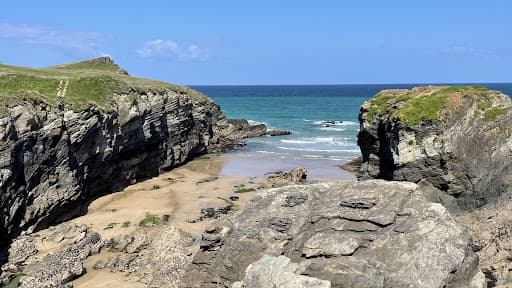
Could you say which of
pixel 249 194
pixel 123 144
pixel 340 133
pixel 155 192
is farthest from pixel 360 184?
pixel 340 133

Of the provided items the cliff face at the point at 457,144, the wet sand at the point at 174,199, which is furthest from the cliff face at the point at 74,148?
the cliff face at the point at 457,144

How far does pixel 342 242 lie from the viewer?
2041 centimetres

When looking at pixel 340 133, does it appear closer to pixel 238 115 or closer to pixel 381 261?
pixel 238 115

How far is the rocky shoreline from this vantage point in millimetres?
19875

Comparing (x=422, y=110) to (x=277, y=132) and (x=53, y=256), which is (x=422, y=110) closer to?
(x=53, y=256)

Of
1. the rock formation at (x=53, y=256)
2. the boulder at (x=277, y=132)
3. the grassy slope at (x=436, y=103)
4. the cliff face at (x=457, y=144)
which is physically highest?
the grassy slope at (x=436, y=103)

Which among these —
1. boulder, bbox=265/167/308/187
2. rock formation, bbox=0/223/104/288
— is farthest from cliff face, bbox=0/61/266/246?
boulder, bbox=265/167/308/187

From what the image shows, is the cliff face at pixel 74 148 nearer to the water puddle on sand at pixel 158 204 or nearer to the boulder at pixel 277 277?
the water puddle on sand at pixel 158 204

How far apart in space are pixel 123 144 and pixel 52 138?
12.3 meters

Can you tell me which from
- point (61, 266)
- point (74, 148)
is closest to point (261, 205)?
point (61, 266)

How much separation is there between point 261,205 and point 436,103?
63.6 feet

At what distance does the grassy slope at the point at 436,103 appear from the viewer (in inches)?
1425

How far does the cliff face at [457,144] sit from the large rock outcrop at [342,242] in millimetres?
13621

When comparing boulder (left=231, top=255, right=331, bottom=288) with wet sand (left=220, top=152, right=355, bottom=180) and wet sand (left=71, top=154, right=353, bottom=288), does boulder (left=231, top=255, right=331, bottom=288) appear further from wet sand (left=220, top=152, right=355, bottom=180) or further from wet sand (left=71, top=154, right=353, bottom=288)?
wet sand (left=220, top=152, right=355, bottom=180)
